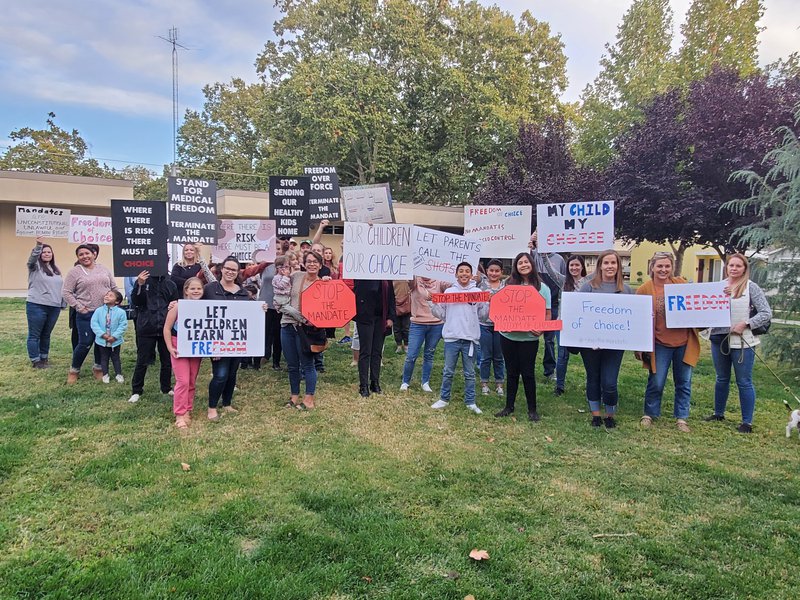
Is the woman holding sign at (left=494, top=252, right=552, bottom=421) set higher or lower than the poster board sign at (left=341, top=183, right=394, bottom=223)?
lower

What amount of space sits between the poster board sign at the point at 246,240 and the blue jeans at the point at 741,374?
606 centimetres

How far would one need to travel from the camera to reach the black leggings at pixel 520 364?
5562mm

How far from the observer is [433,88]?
2708 cm

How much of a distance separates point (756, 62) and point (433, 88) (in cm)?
1554

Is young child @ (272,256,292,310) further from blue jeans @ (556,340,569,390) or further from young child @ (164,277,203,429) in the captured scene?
blue jeans @ (556,340,569,390)

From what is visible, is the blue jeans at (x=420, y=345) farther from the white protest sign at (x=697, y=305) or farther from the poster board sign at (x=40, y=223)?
the poster board sign at (x=40, y=223)

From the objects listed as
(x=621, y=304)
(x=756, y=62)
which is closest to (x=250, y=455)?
(x=621, y=304)

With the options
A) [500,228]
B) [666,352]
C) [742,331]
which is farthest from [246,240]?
[742,331]

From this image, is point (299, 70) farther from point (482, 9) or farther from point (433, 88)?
point (482, 9)

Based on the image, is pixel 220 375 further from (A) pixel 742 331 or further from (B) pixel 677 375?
(A) pixel 742 331

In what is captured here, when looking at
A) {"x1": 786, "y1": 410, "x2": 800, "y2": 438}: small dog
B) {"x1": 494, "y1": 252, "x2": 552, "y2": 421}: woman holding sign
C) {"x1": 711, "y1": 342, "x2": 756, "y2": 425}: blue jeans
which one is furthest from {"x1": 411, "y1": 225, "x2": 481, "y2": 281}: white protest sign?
{"x1": 786, "y1": 410, "x2": 800, "y2": 438}: small dog

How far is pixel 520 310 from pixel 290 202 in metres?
4.48

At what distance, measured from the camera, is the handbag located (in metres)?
5.75

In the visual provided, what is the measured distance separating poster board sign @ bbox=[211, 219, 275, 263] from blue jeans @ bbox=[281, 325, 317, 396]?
2.33 metres
